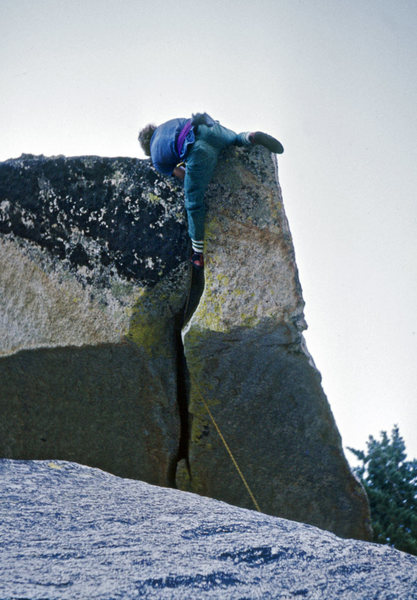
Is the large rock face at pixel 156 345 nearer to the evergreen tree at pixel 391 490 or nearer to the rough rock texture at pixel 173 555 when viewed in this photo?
the evergreen tree at pixel 391 490

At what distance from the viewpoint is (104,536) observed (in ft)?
8.84

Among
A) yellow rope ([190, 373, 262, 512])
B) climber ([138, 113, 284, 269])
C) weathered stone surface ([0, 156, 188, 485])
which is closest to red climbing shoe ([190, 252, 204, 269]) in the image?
climber ([138, 113, 284, 269])

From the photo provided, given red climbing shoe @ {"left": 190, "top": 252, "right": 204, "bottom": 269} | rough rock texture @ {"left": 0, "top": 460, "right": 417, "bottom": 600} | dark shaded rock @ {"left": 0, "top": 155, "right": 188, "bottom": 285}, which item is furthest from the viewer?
dark shaded rock @ {"left": 0, "top": 155, "right": 188, "bottom": 285}

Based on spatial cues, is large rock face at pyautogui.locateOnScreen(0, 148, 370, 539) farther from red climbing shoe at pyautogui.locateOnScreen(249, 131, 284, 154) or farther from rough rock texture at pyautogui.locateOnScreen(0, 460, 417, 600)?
rough rock texture at pyautogui.locateOnScreen(0, 460, 417, 600)

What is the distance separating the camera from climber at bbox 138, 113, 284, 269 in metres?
4.66

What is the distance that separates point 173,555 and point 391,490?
390cm

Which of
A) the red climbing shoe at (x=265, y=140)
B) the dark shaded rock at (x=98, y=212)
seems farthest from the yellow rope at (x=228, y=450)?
the red climbing shoe at (x=265, y=140)

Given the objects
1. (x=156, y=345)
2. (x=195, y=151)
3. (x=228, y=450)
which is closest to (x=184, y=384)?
(x=156, y=345)

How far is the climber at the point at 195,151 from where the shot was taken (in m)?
4.66

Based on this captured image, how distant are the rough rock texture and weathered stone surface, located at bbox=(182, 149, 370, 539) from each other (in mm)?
1467

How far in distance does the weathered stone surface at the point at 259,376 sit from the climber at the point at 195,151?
115 mm

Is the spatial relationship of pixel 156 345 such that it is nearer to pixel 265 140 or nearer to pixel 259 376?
pixel 259 376

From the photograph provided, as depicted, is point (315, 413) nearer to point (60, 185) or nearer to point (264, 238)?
point (264, 238)

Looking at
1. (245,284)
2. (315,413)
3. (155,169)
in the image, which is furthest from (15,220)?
(315,413)
